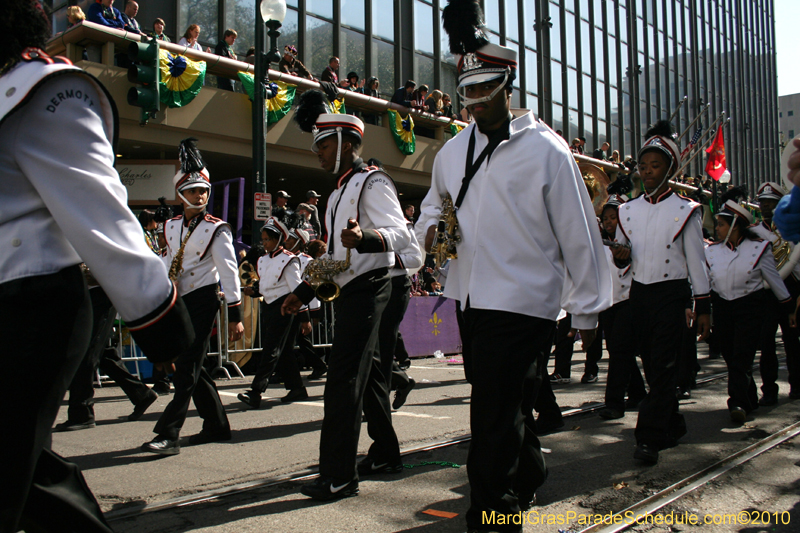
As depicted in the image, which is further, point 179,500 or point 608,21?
point 608,21

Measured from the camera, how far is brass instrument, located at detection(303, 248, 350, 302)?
13.9 ft

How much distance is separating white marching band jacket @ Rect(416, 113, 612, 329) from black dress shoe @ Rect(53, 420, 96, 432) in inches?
178

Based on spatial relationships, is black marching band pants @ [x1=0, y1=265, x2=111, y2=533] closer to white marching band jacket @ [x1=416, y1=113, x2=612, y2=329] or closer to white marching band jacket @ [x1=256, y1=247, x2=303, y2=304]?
white marching band jacket @ [x1=416, y1=113, x2=612, y2=329]

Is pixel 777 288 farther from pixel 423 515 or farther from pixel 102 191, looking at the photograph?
pixel 102 191

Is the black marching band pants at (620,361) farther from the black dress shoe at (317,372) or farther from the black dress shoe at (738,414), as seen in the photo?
the black dress shoe at (317,372)

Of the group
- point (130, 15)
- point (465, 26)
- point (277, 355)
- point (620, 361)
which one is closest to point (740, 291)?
point (620, 361)

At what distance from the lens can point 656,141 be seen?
5191 mm

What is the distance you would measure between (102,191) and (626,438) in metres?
4.66

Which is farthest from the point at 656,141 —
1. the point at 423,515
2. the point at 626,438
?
the point at 423,515

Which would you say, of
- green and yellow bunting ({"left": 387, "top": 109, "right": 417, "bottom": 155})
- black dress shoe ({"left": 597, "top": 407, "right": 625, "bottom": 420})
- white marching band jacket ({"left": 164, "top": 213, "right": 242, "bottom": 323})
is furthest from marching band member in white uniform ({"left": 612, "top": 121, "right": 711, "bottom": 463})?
green and yellow bunting ({"left": 387, "top": 109, "right": 417, "bottom": 155})

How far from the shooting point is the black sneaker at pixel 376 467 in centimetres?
439

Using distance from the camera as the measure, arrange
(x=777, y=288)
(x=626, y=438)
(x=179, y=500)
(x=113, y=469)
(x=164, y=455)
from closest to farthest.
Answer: (x=179, y=500) → (x=113, y=469) → (x=164, y=455) → (x=626, y=438) → (x=777, y=288)

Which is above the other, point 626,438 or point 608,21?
point 608,21

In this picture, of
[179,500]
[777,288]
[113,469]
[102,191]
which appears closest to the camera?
[102,191]
